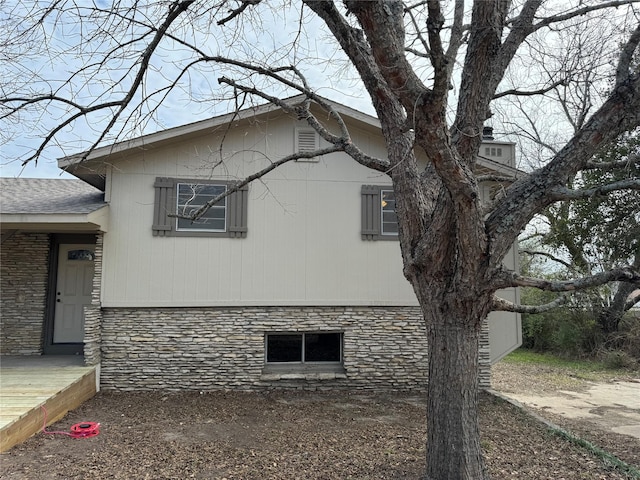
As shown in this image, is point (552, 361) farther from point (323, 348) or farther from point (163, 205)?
point (163, 205)

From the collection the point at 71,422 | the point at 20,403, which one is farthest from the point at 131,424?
the point at 20,403

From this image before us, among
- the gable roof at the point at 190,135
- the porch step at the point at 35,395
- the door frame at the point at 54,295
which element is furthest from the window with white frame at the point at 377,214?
the door frame at the point at 54,295

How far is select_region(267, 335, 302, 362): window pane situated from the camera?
25.1 ft

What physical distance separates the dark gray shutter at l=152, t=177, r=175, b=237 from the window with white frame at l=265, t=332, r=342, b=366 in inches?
101

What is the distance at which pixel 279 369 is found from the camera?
298 inches

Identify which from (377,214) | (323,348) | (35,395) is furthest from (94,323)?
(377,214)

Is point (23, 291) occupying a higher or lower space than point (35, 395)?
higher

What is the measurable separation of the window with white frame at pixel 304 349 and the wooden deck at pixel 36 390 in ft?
9.36

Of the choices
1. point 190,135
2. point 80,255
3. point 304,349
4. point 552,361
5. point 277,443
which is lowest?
point 552,361

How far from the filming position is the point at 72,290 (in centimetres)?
831

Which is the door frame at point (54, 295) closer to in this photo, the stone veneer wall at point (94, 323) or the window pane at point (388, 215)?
the stone veneer wall at point (94, 323)

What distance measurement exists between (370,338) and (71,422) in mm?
4510

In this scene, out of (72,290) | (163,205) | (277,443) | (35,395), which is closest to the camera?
(277,443)

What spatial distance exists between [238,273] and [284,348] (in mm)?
1576
